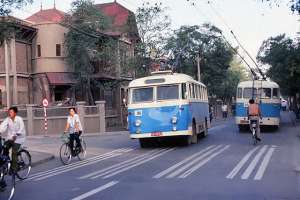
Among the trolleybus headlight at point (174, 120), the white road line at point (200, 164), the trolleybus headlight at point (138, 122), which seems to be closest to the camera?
the white road line at point (200, 164)

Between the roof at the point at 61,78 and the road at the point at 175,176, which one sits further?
the roof at the point at 61,78

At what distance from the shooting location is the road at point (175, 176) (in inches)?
423

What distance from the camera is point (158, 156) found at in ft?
61.5

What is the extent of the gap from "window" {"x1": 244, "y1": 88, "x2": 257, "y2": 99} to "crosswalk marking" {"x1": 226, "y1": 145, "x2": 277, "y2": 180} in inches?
410

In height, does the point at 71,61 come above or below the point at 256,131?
above

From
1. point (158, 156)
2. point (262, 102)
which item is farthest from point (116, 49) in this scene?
point (158, 156)

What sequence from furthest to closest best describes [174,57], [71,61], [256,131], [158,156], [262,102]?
1. [174,57]
2. [71,61]
3. [262,102]
4. [256,131]
5. [158,156]

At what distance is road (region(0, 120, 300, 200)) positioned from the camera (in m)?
10.7

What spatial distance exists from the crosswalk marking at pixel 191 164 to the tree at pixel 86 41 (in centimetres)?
2374

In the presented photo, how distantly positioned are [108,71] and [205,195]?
3678cm

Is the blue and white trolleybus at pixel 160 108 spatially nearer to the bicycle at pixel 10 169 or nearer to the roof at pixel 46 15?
the bicycle at pixel 10 169

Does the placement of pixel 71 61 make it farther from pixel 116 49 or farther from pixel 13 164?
pixel 13 164

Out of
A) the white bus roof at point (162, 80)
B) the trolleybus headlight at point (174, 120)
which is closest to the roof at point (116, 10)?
the white bus roof at point (162, 80)

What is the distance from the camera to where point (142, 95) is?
2233 cm
